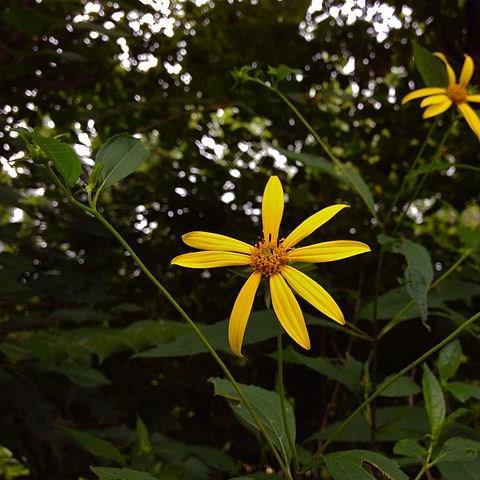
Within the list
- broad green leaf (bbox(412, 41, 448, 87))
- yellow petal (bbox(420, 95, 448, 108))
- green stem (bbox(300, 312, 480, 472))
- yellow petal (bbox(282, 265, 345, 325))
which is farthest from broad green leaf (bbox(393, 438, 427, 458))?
broad green leaf (bbox(412, 41, 448, 87))

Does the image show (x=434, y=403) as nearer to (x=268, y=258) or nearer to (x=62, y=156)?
(x=268, y=258)

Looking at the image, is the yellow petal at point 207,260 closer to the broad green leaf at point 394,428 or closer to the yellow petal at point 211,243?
the yellow petal at point 211,243

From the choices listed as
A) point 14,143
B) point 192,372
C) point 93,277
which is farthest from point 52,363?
point 192,372

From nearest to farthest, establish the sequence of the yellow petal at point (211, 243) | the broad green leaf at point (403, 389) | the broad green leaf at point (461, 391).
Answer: the yellow petal at point (211, 243), the broad green leaf at point (461, 391), the broad green leaf at point (403, 389)

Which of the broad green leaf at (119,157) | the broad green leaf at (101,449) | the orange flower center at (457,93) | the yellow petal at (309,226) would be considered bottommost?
the broad green leaf at (101,449)

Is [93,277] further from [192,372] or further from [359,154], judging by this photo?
[359,154]

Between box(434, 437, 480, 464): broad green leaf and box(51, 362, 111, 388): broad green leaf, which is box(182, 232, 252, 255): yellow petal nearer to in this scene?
box(434, 437, 480, 464): broad green leaf

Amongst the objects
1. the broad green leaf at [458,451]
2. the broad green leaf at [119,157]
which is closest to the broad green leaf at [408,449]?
the broad green leaf at [458,451]
